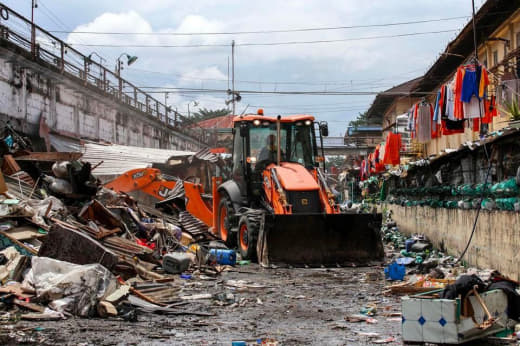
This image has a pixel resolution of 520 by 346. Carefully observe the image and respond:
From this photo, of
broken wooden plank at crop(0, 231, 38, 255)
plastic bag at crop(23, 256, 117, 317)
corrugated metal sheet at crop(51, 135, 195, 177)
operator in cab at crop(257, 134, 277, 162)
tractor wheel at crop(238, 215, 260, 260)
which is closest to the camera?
plastic bag at crop(23, 256, 117, 317)

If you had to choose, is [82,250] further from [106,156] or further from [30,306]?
[106,156]

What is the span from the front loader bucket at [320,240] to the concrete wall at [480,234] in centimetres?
179

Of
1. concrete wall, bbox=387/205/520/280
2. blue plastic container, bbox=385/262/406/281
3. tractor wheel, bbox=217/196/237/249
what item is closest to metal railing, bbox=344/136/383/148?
concrete wall, bbox=387/205/520/280

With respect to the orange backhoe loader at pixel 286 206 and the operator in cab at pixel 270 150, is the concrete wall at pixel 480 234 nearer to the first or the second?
the orange backhoe loader at pixel 286 206

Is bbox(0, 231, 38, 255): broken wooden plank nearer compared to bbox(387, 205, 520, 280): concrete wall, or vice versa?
bbox(0, 231, 38, 255): broken wooden plank

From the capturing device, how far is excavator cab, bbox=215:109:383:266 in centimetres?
1062

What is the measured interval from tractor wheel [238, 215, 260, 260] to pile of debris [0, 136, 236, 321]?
430mm

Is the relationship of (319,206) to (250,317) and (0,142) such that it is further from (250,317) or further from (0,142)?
(0,142)

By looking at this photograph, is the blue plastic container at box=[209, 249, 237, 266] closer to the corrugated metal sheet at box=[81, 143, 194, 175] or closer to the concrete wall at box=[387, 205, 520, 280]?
the concrete wall at box=[387, 205, 520, 280]

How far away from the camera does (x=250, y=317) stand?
21.7 ft

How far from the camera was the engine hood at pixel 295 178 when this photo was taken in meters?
11.2

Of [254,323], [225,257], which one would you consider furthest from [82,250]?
[225,257]

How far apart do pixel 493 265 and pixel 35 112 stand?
14643 millimetres

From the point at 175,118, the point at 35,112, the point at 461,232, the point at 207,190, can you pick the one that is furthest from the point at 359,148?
the point at 461,232
